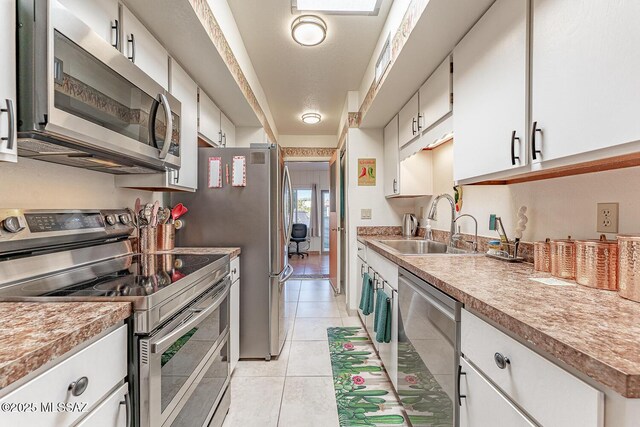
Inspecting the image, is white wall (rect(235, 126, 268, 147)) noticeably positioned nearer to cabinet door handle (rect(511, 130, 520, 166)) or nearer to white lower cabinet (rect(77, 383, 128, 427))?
cabinet door handle (rect(511, 130, 520, 166))

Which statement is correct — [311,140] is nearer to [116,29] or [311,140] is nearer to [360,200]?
[360,200]

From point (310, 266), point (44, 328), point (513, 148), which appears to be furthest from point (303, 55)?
point (310, 266)

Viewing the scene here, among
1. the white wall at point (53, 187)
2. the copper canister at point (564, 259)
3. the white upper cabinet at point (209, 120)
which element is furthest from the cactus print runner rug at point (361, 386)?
the white upper cabinet at point (209, 120)

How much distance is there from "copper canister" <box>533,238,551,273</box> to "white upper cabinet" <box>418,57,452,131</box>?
3.04 feet

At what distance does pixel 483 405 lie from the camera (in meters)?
0.90

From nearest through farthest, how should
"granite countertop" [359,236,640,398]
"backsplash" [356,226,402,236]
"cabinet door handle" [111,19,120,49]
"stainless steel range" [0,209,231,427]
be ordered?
"granite countertop" [359,236,640,398] < "stainless steel range" [0,209,231,427] < "cabinet door handle" [111,19,120,49] < "backsplash" [356,226,402,236]

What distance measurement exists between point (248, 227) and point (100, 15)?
56.8 inches

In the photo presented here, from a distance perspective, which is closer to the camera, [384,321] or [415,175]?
[384,321]

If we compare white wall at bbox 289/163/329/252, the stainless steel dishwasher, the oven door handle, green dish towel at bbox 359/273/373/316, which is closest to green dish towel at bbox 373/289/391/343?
the stainless steel dishwasher

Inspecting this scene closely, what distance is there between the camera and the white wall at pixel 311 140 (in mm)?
5250

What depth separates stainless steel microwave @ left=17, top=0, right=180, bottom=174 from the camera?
837mm

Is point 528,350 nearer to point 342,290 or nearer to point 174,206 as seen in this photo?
point 174,206

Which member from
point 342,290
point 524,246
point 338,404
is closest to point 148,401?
point 338,404

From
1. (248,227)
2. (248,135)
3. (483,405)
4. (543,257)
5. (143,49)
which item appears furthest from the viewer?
(248,135)
